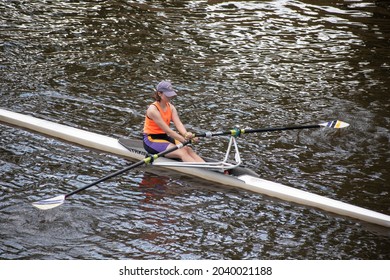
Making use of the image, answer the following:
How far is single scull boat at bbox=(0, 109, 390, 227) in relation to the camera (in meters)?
9.50

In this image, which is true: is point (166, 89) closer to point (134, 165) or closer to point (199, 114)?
point (134, 165)

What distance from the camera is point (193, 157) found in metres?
10.7

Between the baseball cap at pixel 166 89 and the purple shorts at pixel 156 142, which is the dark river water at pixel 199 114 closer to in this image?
the purple shorts at pixel 156 142

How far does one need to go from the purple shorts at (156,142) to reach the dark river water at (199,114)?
0.42m

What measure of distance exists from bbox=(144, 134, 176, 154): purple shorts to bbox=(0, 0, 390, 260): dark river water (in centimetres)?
42

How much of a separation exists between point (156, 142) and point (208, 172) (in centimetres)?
100

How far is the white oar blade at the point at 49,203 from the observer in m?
9.07

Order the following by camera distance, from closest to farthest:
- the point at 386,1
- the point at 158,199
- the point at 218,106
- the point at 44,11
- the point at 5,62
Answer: the point at 158,199 < the point at 218,106 < the point at 5,62 < the point at 44,11 < the point at 386,1

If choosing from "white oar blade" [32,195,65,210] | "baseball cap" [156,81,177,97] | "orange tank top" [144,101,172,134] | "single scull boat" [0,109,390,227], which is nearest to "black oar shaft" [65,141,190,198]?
"white oar blade" [32,195,65,210]

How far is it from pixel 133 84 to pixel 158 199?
5.34 m

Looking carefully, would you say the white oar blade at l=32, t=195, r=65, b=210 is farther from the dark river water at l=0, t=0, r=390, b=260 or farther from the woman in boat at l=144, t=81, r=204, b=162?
the woman in boat at l=144, t=81, r=204, b=162

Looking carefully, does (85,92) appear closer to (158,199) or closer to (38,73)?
(38,73)

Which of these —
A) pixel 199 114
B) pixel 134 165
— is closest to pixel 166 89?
pixel 134 165

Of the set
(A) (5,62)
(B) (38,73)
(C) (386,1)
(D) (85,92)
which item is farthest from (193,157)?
(C) (386,1)
